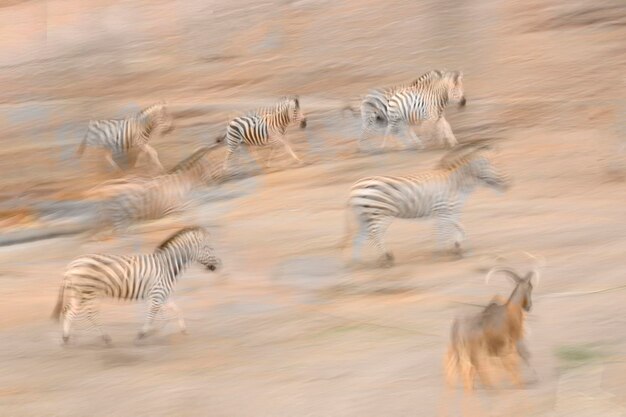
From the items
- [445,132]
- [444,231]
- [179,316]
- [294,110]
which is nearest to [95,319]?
[179,316]

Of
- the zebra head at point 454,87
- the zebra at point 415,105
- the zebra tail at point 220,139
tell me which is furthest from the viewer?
the zebra tail at point 220,139

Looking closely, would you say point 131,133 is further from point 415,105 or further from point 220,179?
point 415,105

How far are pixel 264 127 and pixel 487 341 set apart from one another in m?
7.82

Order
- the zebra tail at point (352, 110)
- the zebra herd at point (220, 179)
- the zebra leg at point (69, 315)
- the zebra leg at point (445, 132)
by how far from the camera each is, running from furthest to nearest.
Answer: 1. the zebra tail at point (352, 110)
2. the zebra leg at point (445, 132)
3. the zebra herd at point (220, 179)
4. the zebra leg at point (69, 315)

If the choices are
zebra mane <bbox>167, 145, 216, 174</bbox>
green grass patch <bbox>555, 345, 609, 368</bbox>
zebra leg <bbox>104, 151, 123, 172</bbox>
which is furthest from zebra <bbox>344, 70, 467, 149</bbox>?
green grass patch <bbox>555, 345, 609, 368</bbox>

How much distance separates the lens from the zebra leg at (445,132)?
44.4 ft

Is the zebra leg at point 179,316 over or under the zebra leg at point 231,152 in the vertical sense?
over

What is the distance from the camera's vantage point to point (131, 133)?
49.0 ft

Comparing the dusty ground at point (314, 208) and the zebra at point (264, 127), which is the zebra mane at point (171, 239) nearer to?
the dusty ground at point (314, 208)

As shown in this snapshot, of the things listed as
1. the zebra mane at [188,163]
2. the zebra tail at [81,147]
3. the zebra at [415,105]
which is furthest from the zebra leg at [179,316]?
the zebra tail at [81,147]

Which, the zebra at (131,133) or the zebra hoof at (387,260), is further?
the zebra at (131,133)

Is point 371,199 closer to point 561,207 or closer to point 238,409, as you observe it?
point 561,207

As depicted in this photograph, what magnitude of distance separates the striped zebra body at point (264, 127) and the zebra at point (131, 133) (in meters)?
1.25

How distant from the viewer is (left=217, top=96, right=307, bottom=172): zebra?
13.9 metres
